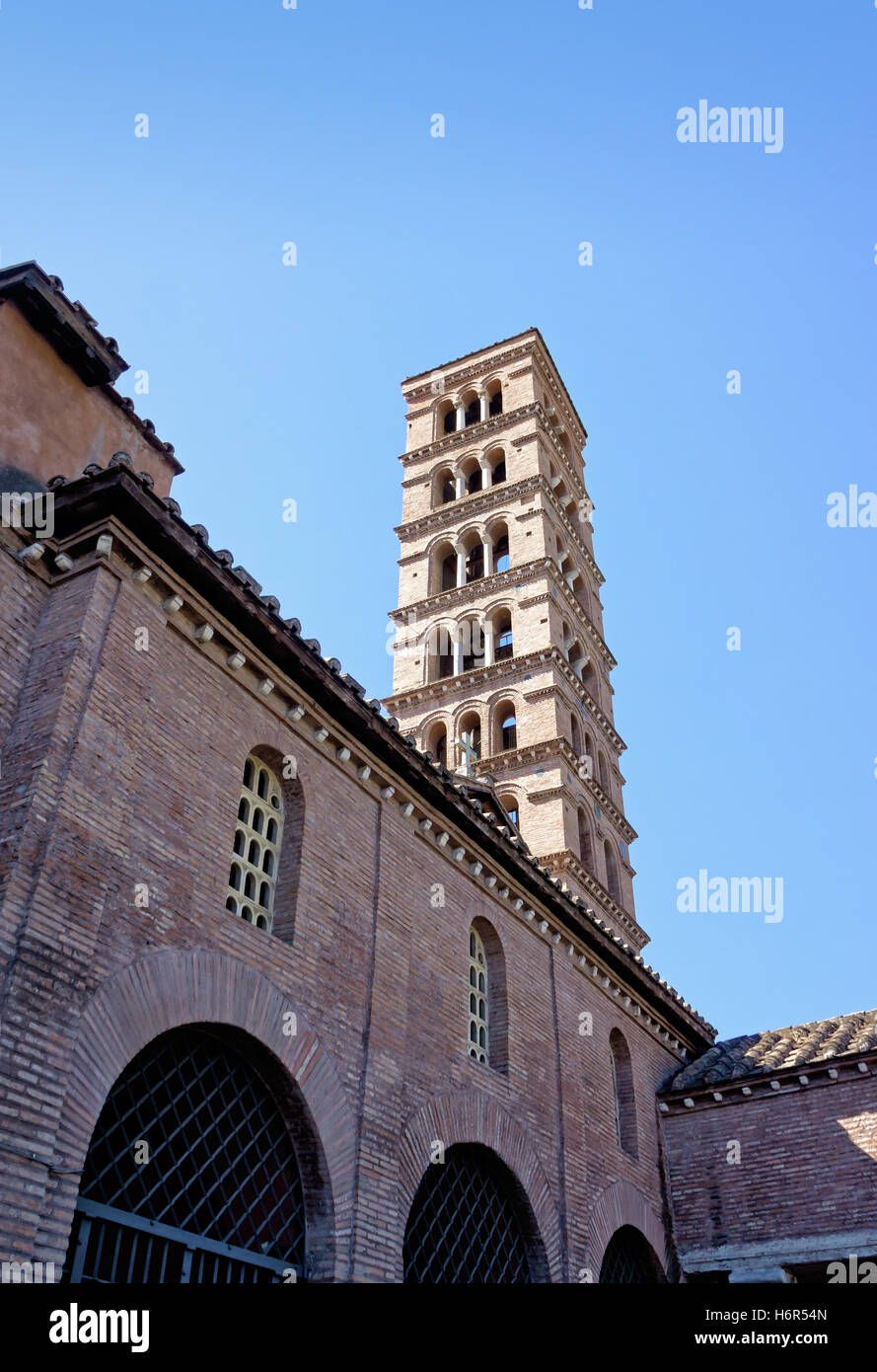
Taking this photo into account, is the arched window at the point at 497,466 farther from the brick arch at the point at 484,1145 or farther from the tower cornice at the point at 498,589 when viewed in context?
the brick arch at the point at 484,1145

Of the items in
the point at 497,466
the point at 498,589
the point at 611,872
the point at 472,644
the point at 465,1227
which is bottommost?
the point at 465,1227

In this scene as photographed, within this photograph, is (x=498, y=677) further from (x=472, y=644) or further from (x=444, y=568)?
Answer: (x=444, y=568)

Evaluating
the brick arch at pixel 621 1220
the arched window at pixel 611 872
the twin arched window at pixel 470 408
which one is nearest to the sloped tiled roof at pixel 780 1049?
the brick arch at pixel 621 1220

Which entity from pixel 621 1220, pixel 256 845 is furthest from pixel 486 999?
pixel 256 845

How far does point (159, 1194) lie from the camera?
6633 mm

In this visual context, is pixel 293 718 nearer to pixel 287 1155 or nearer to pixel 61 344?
pixel 287 1155

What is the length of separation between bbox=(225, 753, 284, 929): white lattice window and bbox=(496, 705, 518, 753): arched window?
1476 centimetres

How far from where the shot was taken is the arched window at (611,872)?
23.7m

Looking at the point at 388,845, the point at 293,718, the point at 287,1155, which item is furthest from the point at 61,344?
the point at 287,1155

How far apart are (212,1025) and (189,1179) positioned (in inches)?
36.5

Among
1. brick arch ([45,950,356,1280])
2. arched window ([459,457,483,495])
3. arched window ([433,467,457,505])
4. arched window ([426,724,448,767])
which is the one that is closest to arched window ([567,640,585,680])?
arched window ([426,724,448,767])

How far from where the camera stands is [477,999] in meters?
11.0
